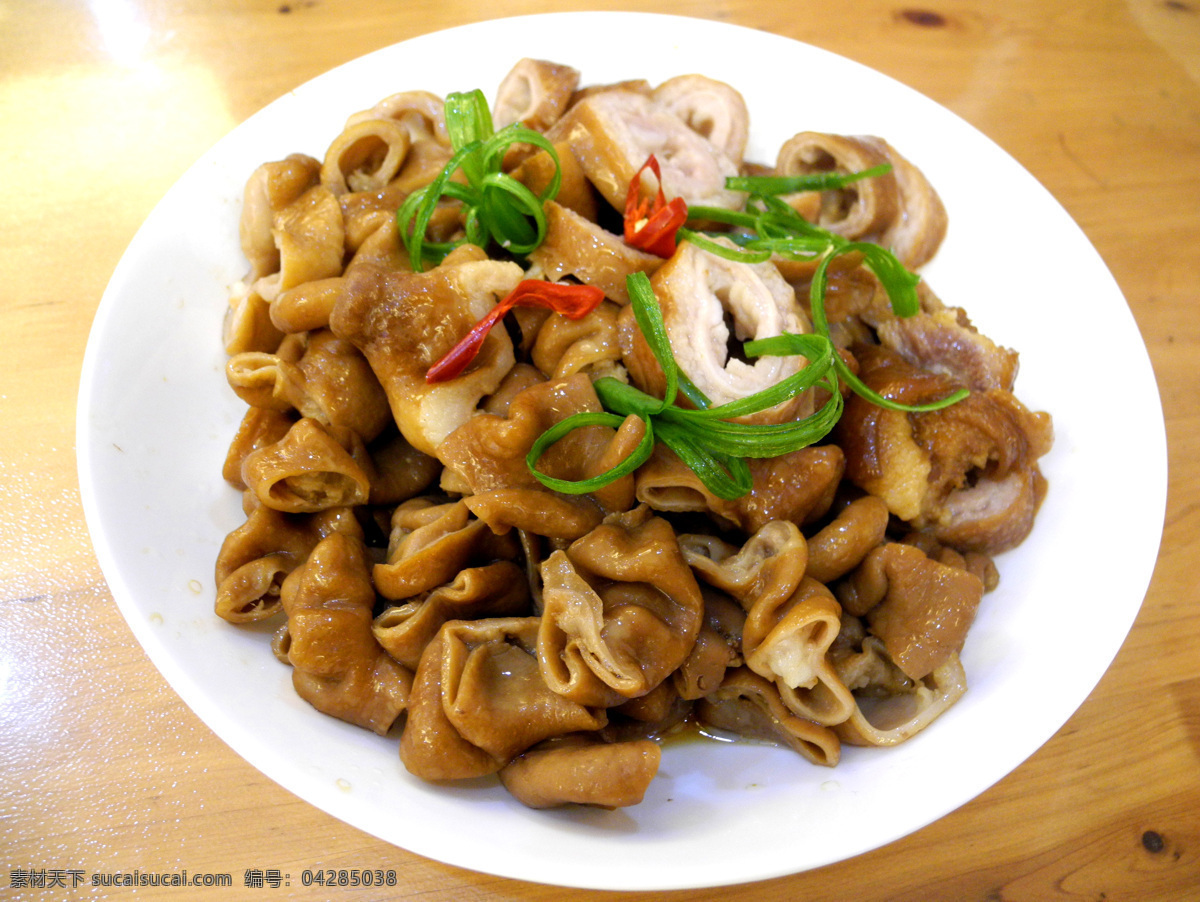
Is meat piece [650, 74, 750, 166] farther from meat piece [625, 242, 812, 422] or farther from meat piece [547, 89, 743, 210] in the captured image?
meat piece [625, 242, 812, 422]

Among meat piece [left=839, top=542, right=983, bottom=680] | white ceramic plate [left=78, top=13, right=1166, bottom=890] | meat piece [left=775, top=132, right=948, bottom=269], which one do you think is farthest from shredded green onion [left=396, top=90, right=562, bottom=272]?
meat piece [left=839, top=542, right=983, bottom=680]

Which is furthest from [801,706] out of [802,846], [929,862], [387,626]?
[387,626]

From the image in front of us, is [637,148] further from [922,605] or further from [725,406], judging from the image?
[922,605]

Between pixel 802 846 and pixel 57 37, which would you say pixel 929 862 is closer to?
pixel 802 846

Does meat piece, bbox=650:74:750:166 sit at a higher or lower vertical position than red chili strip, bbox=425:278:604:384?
higher

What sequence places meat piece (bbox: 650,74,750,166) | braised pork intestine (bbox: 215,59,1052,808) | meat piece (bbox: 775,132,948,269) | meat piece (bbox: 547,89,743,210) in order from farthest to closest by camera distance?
meat piece (bbox: 650,74,750,166) < meat piece (bbox: 775,132,948,269) < meat piece (bbox: 547,89,743,210) < braised pork intestine (bbox: 215,59,1052,808)

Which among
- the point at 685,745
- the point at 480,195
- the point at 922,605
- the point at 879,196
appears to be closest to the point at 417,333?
the point at 480,195

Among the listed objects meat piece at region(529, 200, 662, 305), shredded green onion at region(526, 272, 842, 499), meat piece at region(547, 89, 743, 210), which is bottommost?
shredded green onion at region(526, 272, 842, 499)
